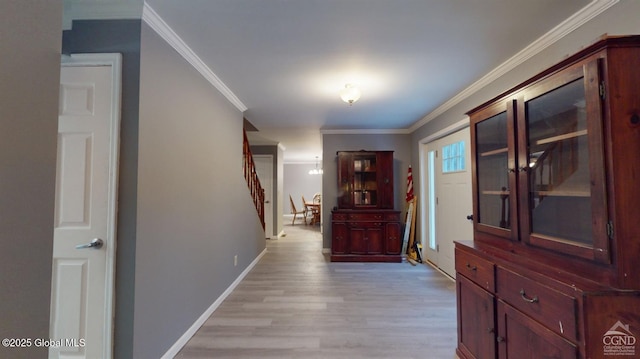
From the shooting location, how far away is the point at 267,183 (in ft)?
21.3

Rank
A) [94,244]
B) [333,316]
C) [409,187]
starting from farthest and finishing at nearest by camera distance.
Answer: [409,187] → [333,316] → [94,244]

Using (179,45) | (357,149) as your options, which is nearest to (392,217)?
(357,149)

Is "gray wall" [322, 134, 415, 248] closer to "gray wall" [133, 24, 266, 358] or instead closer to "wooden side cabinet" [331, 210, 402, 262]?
"wooden side cabinet" [331, 210, 402, 262]

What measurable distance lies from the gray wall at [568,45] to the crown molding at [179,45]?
2483 millimetres

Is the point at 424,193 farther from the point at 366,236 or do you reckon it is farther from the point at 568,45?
the point at 568,45

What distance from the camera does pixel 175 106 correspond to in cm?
204

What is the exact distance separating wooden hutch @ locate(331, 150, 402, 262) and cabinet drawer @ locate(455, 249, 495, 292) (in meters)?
2.67

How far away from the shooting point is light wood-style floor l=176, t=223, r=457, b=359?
81.7 inches

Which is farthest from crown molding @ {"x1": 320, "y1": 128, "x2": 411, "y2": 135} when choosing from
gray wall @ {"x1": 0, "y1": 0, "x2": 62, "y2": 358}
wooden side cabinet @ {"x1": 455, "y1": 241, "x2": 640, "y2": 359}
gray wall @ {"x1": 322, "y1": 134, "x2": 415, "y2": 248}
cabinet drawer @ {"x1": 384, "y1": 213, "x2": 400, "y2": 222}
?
gray wall @ {"x1": 0, "y1": 0, "x2": 62, "y2": 358}

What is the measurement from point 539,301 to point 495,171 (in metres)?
0.85

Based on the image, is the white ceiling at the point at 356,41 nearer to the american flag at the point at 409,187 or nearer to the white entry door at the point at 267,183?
the american flag at the point at 409,187

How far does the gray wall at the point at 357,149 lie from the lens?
16.6 feet

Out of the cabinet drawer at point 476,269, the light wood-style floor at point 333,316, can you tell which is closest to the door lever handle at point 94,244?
the light wood-style floor at point 333,316

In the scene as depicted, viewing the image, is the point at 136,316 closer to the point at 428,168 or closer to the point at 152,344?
the point at 152,344
